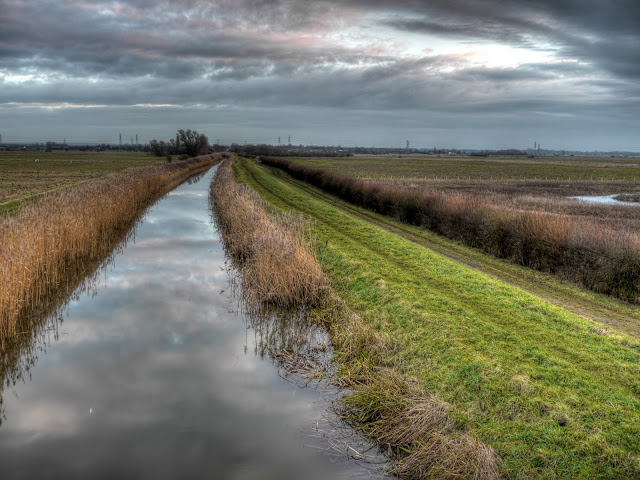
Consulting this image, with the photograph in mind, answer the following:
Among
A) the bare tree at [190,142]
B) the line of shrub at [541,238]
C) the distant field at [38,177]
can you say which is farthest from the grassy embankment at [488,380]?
the bare tree at [190,142]

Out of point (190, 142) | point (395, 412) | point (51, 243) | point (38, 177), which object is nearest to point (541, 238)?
point (395, 412)

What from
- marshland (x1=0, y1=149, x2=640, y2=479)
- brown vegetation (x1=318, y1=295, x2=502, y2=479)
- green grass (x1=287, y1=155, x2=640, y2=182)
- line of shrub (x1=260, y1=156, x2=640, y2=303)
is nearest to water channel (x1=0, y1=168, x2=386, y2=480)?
marshland (x1=0, y1=149, x2=640, y2=479)

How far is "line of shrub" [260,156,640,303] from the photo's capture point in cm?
1207

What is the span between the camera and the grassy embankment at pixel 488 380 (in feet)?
17.7

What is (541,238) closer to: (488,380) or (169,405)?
(488,380)

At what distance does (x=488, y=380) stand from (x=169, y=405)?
15.6ft

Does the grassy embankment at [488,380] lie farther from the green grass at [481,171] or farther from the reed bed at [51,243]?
the green grass at [481,171]

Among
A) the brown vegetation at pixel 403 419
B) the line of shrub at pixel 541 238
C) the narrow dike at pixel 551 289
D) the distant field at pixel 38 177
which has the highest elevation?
the distant field at pixel 38 177

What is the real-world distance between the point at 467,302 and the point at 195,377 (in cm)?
580

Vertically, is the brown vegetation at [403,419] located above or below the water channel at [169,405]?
above

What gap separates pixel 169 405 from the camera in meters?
7.21

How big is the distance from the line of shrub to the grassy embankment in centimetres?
136

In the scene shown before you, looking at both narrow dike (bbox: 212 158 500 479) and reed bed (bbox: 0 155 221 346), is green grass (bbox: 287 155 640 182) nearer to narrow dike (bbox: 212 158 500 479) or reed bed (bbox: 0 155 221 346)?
reed bed (bbox: 0 155 221 346)

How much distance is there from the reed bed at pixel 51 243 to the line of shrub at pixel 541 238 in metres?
13.5
